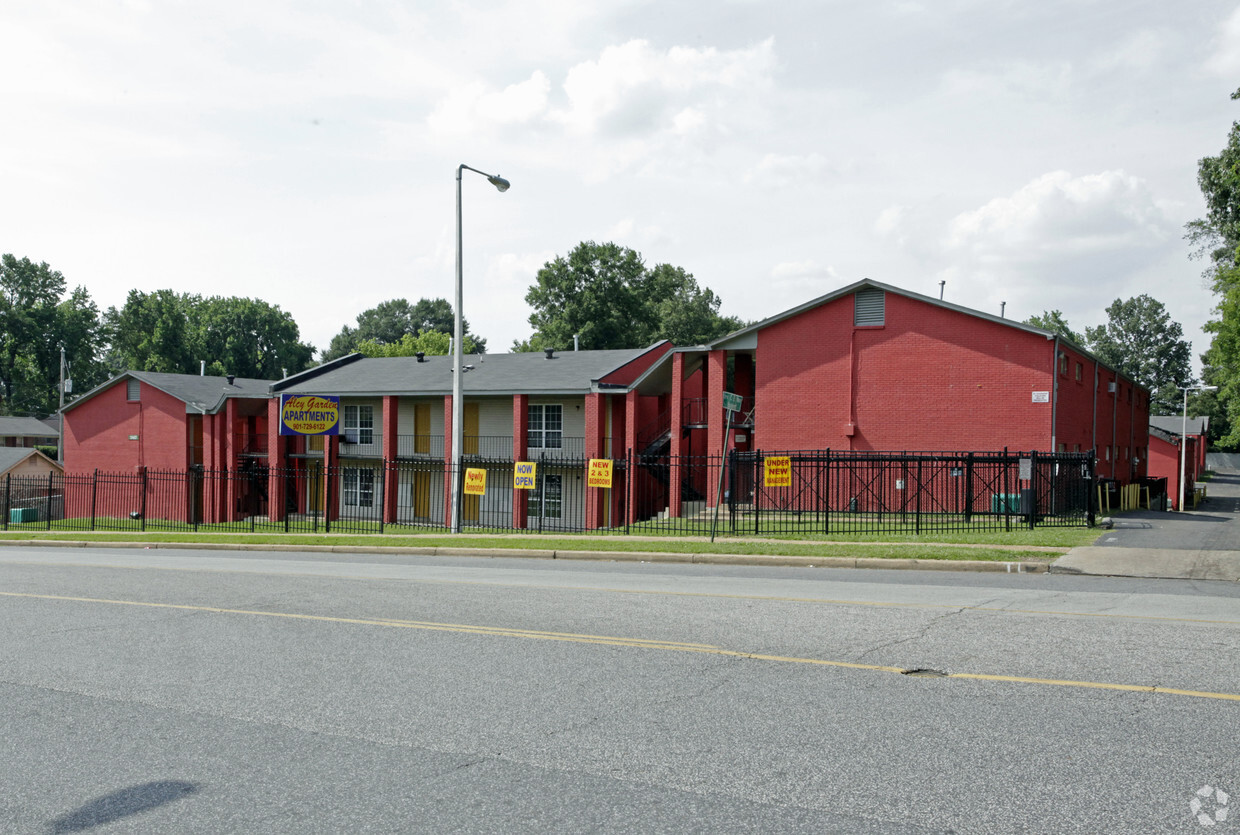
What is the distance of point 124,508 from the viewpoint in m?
46.3

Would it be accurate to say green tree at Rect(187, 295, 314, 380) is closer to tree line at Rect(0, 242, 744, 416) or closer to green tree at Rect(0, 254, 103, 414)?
tree line at Rect(0, 242, 744, 416)

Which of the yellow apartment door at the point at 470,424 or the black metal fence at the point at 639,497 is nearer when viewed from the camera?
the black metal fence at the point at 639,497

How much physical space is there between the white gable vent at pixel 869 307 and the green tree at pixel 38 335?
82.1 m

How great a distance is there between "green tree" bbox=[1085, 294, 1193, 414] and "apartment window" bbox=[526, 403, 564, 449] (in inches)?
3989

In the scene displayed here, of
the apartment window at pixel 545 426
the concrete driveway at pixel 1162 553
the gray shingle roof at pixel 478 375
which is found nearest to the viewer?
the concrete driveway at pixel 1162 553

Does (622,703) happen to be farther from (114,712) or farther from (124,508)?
(124,508)

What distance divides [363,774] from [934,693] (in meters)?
3.87

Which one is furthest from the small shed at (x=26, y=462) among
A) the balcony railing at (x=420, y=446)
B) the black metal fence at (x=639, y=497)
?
the balcony railing at (x=420, y=446)

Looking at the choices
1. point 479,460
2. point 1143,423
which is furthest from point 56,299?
point 1143,423

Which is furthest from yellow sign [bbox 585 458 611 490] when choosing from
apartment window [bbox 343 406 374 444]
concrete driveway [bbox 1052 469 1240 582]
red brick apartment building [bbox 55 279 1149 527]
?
apartment window [bbox 343 406 374 444]

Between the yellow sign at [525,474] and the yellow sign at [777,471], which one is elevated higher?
the yellow sign at [777,471]

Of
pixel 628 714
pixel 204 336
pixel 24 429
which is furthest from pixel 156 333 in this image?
pixel 628 714

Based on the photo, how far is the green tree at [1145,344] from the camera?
118062 mm

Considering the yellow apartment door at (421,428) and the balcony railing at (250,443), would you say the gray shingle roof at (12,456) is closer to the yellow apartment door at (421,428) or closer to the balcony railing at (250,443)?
the balcony railing at (250,443)
